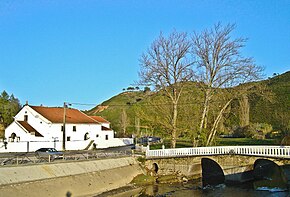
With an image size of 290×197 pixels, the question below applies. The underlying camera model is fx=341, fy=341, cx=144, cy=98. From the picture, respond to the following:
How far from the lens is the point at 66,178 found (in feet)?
82.1

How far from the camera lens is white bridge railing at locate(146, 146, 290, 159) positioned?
2808 cm

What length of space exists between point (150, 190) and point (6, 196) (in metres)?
12.2

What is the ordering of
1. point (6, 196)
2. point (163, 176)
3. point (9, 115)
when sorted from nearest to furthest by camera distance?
point (6, 196) < point (163, 176) < point (9, 115)

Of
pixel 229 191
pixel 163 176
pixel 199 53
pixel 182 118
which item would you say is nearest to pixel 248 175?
pixel 229 191

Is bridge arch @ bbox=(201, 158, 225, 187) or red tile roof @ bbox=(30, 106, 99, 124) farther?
red tile roof @ bbox=(30, 106, 99, 124)

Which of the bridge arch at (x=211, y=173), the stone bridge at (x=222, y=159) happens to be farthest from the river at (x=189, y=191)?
the bridge arch at (x=211, y=173)

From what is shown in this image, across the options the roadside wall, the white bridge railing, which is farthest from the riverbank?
the roadside wall

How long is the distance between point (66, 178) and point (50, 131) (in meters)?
23.2

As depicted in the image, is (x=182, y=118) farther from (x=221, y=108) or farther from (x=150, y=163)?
(x=150, y=163)

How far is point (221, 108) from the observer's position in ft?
126

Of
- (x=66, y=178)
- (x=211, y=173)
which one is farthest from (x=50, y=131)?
(x=66, y=178)

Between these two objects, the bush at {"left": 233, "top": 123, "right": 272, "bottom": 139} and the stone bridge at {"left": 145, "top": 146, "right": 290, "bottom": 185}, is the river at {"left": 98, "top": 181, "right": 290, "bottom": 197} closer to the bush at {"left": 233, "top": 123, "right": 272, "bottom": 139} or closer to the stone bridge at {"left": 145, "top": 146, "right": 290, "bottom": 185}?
the stone bridge at {"left": 145, "top": 146, "right": 290, "bottom": 185}

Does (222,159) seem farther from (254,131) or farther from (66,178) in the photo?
(254,131)

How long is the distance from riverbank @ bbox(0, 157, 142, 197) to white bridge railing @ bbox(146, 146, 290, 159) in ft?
12.6
